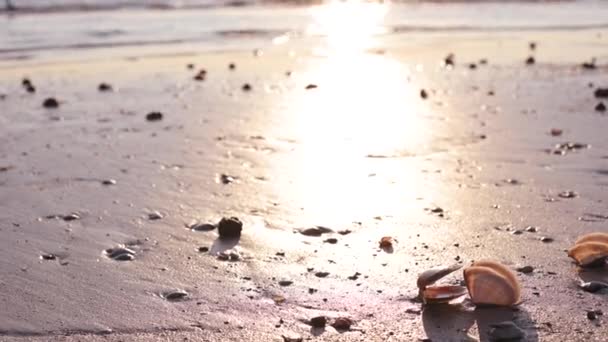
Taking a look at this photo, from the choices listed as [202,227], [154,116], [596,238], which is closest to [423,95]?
[154,116]

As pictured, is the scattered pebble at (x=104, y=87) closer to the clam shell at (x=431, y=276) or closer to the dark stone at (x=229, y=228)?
the dark stone at (x=229, y=228)

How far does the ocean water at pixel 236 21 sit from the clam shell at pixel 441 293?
A: 11308 mm

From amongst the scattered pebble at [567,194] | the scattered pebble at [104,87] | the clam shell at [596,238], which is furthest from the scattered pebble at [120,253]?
the scattered pebble at [104,87]

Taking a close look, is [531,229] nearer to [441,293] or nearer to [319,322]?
[441,293]

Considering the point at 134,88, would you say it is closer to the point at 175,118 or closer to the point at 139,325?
the point at 175,118

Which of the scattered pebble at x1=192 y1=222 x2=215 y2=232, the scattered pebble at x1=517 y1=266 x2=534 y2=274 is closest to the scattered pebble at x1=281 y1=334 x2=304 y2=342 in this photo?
the scattered pebble at x1=517 y1=266 x2=534 y2=274

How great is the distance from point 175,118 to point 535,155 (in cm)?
351

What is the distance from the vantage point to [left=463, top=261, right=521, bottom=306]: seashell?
10.5ft

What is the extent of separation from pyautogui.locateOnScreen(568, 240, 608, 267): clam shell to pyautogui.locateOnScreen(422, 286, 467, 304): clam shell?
0.72 meters

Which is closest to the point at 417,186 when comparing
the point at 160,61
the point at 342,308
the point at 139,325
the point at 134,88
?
the point at 342,308

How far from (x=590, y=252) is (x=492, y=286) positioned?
0.72m

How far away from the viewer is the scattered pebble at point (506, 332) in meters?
2.95

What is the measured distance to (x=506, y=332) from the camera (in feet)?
9.72

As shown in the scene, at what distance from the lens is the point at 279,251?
3.99m
